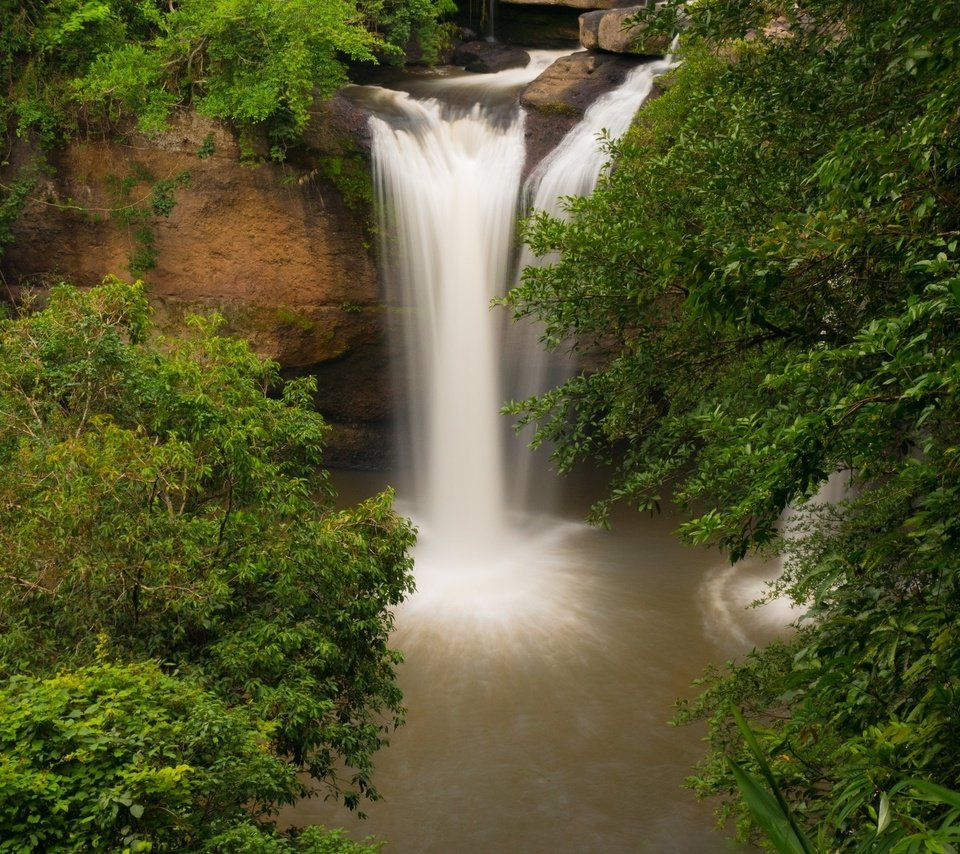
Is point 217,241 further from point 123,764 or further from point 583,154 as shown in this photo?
point 123,764

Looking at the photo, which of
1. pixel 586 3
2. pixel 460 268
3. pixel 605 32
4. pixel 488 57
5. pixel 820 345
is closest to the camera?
pixel 820 345

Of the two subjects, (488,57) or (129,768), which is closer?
(129,768)

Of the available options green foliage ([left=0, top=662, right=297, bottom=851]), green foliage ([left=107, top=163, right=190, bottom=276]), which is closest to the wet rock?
green foliage ([left=107, top=163, right=190, bottom=276])

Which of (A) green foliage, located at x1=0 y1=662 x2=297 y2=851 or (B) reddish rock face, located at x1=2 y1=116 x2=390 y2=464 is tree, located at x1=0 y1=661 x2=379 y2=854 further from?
(B) reddish rock face, located at x1=2 y1=116 x2=390 y2=464

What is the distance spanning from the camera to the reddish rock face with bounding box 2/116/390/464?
57.7 ft

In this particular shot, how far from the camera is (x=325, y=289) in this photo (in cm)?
1825

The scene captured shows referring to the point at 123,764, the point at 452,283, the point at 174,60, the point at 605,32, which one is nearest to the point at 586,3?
the point at 605,32

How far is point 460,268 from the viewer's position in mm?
18422

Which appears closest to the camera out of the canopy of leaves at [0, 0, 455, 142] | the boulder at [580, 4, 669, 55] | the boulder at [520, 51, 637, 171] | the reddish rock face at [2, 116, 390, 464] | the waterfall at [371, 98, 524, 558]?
the canopy of leaves at [0, 0, 455, 142]

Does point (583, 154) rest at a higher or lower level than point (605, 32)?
lower

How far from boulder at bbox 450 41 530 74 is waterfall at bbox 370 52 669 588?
3.77 meters

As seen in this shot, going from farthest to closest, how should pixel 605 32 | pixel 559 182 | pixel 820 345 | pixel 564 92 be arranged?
pixel 605 32
pixel 564 92
pixel 559 182
pixel 820 345

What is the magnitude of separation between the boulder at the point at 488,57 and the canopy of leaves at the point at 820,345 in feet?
46.8

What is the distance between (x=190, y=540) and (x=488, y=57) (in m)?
18.6
